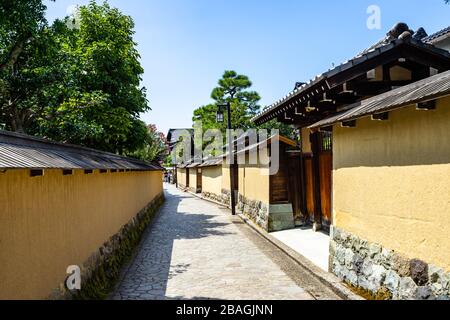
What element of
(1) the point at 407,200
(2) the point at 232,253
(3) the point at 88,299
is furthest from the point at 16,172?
(2) the point at 232,253

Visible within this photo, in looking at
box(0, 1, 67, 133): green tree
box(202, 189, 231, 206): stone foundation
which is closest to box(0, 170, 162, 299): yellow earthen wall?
box(0, 1, 67, 133): green tree

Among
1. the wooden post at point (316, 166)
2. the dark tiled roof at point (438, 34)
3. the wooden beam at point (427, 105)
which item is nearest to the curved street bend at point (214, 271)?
the wooden post at point (316, 166)

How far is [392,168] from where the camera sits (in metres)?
5.58

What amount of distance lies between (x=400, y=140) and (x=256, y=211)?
10.5m

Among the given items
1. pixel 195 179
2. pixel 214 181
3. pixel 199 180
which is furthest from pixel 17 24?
pixel 195 179

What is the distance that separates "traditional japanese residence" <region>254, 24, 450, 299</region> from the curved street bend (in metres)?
1.17

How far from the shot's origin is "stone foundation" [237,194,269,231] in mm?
13677

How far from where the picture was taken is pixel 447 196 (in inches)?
176

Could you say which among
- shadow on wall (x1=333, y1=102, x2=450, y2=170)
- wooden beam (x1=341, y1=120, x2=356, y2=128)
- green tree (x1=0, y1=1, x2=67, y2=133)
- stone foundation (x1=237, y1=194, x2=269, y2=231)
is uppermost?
green tree (x1=0, y1=1, x2=67, y2=133)

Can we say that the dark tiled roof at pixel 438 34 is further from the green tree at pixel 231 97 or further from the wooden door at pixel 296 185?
the green tree at pixel 231 97

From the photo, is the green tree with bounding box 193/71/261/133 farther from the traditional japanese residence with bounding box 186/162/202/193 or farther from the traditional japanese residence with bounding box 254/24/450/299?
the traditional japanese residence with bounding box 254/24/450/299

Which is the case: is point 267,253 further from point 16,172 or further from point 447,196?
point 16,172
